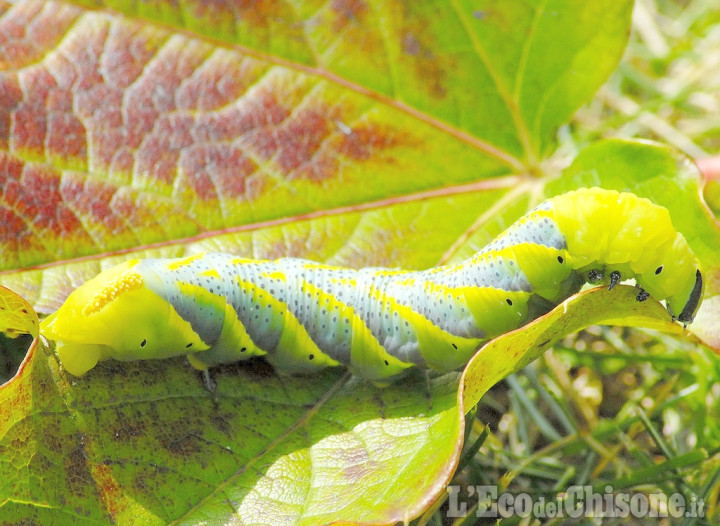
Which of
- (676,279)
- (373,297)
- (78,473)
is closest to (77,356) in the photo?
(78,473)

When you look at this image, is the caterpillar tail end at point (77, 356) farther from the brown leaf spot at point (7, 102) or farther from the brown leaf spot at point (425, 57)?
the brown leaf spot at point (425, 57)

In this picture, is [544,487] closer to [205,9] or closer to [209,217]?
[209,217]

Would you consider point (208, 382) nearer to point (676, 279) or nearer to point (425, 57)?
point (676, 279)

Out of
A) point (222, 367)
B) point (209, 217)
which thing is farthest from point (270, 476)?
point (209, 217)

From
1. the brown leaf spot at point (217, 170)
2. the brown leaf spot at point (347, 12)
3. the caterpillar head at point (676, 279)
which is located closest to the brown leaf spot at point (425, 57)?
the brown leaf spot at point (347, 12)

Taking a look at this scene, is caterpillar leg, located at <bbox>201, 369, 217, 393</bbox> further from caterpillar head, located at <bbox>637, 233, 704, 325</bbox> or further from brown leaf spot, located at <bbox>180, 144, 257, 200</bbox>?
caterpillar head, located at <bbox>637, 233, 704, 325</bbox>

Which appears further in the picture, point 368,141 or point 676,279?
point 368,141

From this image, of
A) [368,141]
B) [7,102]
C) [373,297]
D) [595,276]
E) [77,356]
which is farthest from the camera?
[368,141]
